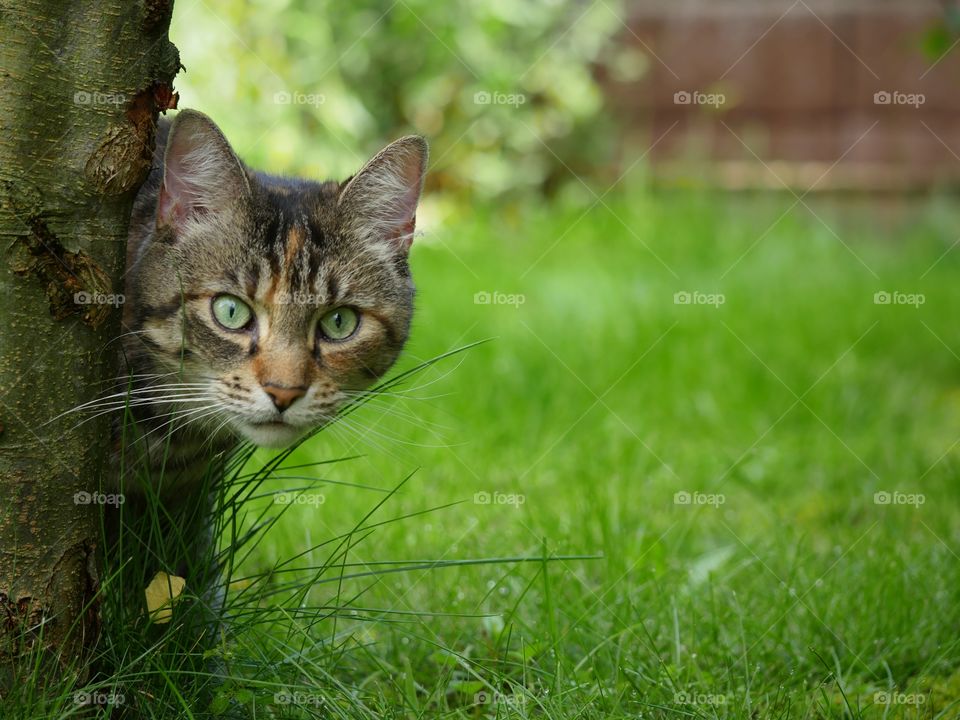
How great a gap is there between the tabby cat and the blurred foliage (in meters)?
2.69

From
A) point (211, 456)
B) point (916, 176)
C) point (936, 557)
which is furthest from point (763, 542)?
point (916, 176)

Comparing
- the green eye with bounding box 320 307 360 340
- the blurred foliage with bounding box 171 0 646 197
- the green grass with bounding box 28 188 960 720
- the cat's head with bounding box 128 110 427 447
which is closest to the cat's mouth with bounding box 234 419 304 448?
the cat's head with bounding box 128 110 427 447

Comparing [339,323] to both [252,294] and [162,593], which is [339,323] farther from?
[162,593]

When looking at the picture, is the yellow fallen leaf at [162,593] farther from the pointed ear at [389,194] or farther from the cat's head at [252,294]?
the pointed ear at [389,194]

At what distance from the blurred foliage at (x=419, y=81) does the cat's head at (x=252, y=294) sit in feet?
8.74

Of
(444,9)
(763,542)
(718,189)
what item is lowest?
(763,542)

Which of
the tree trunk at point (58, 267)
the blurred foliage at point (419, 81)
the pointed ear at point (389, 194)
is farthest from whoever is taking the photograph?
the blurred foliage at point (419, 81)

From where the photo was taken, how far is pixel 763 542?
10.6ft

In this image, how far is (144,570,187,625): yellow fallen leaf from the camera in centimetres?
202

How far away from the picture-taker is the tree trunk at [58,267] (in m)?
1.87

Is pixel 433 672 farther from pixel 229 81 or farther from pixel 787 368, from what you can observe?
pixel 229 81

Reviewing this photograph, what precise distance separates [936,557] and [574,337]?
2.26 m

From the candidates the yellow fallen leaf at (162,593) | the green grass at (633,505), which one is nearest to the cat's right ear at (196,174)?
the green grass at (633,505)

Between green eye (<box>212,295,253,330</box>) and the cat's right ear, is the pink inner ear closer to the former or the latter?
the cat's right ear
